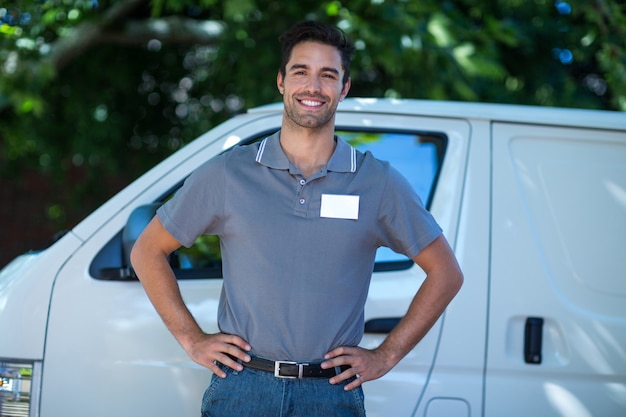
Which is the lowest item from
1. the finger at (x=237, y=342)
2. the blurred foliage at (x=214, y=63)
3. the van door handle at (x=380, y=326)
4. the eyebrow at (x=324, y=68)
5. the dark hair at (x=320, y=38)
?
the finger at (x=237, y=342)

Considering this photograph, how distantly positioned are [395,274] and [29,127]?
4424mm

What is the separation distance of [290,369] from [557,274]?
1.23 m

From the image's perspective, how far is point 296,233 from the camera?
2299 mm

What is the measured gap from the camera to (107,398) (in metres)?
2.89

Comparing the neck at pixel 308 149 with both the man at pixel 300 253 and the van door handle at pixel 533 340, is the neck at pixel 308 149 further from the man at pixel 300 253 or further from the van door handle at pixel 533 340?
the van door handle at pixel 533 340

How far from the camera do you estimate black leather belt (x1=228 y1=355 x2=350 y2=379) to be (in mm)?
2295

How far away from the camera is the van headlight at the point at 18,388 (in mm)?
2848

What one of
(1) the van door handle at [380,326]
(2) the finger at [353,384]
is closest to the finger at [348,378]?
(2) the finger at [353,384]

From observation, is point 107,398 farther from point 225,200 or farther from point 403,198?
point 403,198

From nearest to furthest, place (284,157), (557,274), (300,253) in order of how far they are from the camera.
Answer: (300,253) < (284,157) < (557,274)

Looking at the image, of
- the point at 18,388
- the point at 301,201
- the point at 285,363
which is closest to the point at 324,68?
the point at 301,201

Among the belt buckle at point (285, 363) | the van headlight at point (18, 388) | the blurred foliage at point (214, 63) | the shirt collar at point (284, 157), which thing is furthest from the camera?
the blurred foliage at point (214, 63)

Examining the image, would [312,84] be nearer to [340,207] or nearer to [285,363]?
[340,207]

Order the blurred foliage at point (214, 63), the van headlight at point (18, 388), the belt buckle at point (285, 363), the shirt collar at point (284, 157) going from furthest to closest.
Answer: the blurred foliage at point (214, 63), the van headlight at point (18, 388), the shirt collar at point (284, 157), the belt buckle at point (285, 363)
